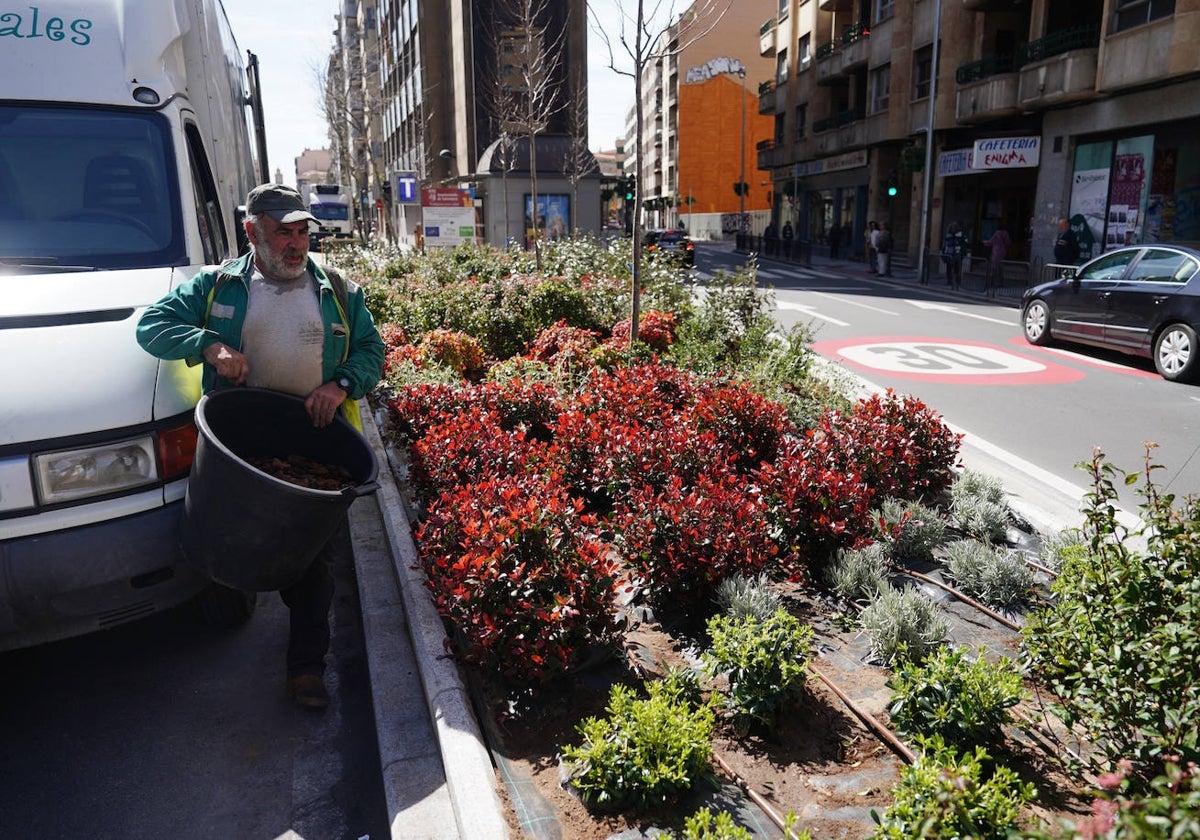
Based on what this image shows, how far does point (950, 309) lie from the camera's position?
20.7m

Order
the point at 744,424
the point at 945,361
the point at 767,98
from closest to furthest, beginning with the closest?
1. the point at 744,424
2. the point at 945,361
3. the point at 767,98

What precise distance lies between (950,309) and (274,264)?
63.2 feet

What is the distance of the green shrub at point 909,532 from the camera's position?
488 centimetres

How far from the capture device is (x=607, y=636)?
379cm

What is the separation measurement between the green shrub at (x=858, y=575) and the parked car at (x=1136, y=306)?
885 centimetres

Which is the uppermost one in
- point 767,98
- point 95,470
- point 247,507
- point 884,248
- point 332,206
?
point 767,98

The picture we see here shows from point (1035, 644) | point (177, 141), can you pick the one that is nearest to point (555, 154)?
point (177, 141)

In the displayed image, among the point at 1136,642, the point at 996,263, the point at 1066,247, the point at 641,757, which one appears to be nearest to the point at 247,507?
the point at 641,757

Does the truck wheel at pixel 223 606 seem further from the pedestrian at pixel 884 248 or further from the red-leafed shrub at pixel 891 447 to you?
the pedestrian at pixel 884 248

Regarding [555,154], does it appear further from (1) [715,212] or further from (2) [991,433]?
(1) [715,212]

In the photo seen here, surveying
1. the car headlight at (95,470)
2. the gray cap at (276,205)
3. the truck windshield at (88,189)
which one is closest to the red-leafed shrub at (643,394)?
the gray cap at (276,205)

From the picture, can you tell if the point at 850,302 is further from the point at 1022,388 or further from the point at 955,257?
the point at 1022,388

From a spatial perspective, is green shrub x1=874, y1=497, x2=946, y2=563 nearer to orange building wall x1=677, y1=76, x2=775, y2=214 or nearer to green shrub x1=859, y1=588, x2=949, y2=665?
green shrub x1=859, y1=588, x2=949, y2=665

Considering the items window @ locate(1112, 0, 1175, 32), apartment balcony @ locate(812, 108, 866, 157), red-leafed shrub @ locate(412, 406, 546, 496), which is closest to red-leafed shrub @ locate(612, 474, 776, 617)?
red-leafed shrub @ locate(412, 406, 546, 496)
